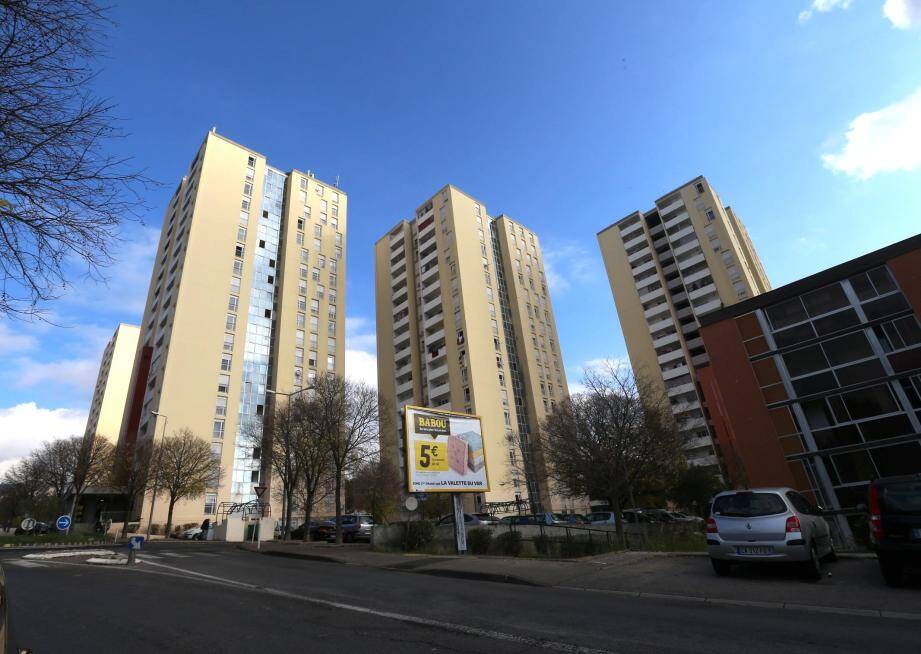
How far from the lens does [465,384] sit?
54.2 m

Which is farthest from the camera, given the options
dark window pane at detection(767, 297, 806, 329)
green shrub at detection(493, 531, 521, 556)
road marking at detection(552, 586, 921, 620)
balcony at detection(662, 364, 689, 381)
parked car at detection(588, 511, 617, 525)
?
balcony at detection(662, 364, 689, 381)

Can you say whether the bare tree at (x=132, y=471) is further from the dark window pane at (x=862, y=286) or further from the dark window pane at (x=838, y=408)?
the dark window pane at (x=862, y=286)

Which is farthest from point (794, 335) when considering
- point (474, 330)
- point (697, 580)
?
point (474, 330)

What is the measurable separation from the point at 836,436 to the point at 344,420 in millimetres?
25095

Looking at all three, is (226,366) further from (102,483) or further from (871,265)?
(871,265)

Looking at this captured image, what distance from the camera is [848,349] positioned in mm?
22172

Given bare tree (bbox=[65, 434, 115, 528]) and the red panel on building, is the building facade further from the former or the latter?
bare tree (bbox=[65, 434, 115, 528])

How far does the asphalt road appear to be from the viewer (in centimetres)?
460

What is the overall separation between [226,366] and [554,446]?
4005 cm

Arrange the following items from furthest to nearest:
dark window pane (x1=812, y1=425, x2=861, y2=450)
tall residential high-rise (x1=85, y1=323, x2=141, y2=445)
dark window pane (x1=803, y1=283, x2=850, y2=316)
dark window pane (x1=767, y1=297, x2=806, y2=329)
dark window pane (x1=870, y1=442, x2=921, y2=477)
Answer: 1. tall residential high-rise (x1=85, y1=323, x2=141, y2=445)
2. dark window pane (x1=767, y1=297, x2=806, y2=329)
3. dark window pane (x1=803, y1=283, x2=850, y2=316)
4. dark window pane (x1=812, y1=425, x2=861, y2=450)
5. dark window pane (x1=870, y1=442, x2=921, y2=477)

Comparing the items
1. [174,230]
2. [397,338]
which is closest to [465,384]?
[397,338]

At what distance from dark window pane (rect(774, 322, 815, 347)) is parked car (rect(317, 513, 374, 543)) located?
2438 cm

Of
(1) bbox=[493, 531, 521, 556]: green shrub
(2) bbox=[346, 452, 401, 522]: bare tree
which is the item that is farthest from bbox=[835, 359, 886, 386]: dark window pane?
(2) bbox=[346, 452, 401, 522]: bare tree

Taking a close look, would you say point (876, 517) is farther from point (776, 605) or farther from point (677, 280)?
point (677, 280)
